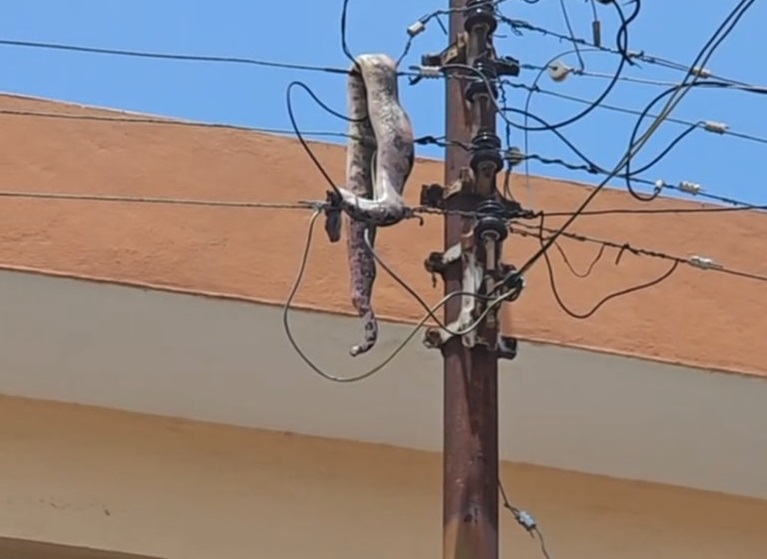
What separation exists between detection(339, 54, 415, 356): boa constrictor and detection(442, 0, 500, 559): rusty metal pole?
0.19 m

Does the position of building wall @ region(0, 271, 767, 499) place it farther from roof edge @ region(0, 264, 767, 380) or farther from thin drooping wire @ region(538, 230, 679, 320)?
thin drooping wire @ region(538, 230, 679, 320)

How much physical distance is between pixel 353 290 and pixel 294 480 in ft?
6.74

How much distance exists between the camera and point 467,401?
4.30m

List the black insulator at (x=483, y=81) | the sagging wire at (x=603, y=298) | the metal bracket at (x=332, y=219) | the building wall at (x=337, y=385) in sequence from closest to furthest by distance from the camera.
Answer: the metal bracket at (x=332, y=219)
the black insulator at (x=483, y=81)
the building wall at (x=337, y=385)
the sagging wire at (x=603, y=298)

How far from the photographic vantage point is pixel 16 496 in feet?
20.2

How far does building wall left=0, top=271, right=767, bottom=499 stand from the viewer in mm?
5844

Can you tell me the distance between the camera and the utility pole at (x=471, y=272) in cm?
418

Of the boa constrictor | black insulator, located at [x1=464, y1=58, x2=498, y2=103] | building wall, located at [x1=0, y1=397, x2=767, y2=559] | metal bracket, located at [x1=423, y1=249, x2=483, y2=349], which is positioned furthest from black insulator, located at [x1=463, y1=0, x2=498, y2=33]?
building wall, located at [x1=0, y1=397, x2=767, y2=559]

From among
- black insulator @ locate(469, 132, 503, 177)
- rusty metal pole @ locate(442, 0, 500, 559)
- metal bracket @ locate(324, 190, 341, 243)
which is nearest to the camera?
rusty metal pole @ locate(442, 0, 500, 559)

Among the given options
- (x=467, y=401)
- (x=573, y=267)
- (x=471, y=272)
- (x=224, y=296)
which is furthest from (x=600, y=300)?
(x=467, y=401)

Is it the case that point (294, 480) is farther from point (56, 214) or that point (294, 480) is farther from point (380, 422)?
point (56, 214)

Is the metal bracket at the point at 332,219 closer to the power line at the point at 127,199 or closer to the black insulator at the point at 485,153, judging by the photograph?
the black insulator at the point at 485,153

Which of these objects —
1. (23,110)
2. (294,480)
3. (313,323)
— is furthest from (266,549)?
(23,110)

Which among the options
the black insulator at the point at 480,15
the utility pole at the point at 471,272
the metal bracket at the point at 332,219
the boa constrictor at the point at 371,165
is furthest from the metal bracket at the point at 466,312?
the black insulator at the point at 480,15
